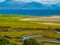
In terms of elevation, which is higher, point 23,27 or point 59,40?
point 23,27

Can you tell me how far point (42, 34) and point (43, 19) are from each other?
1.07 m

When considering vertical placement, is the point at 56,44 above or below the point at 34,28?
below

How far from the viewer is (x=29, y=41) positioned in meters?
6.46

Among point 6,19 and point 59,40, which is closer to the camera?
point 59,40

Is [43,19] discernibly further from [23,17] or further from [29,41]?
[29,41]

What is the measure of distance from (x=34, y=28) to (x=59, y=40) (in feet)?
3.94

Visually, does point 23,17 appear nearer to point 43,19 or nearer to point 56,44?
point 43,19

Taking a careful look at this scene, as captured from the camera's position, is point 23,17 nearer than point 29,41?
No

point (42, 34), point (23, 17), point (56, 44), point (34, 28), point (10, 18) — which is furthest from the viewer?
point (10, 18)

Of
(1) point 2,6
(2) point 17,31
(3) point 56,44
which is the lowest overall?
(3) point 56,44

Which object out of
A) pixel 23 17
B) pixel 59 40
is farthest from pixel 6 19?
pixel 59 40

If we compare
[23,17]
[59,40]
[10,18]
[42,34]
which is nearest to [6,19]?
[10,18]

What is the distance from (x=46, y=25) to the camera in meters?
8.27

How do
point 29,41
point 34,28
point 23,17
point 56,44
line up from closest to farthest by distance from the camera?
point 29,41 < point 56,44 < point 34,28 < point 23,17
